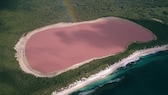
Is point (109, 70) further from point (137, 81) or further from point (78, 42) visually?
point (78, 42)

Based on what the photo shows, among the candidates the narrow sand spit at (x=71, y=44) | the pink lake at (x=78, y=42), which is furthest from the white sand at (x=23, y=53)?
the pink lake at (x=78, y=42)

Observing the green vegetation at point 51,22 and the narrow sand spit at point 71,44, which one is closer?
the green vegetation at point 51,22

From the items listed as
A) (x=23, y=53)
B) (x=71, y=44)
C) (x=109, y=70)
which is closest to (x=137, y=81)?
Answer: (x=109, y=70)

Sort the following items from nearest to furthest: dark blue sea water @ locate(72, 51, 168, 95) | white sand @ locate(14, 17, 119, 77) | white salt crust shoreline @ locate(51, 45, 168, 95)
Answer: white salt crust shoreline @ locate(51, 45, 168, 95) → dark blue sea water @ locate(72, 51, 168, 95) → white sand @ locate(14, 17, 119, 77)

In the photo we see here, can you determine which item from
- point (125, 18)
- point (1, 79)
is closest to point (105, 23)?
point (125, 18)

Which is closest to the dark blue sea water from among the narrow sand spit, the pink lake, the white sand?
the narrow sand spit

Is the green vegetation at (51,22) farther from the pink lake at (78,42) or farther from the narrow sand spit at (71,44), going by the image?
Result: the pink lake at (78,42)

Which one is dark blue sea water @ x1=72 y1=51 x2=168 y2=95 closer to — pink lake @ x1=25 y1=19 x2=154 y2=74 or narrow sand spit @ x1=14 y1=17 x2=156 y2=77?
narrow sand spit @ x1=14 y1=17 x2=156 y2=77
